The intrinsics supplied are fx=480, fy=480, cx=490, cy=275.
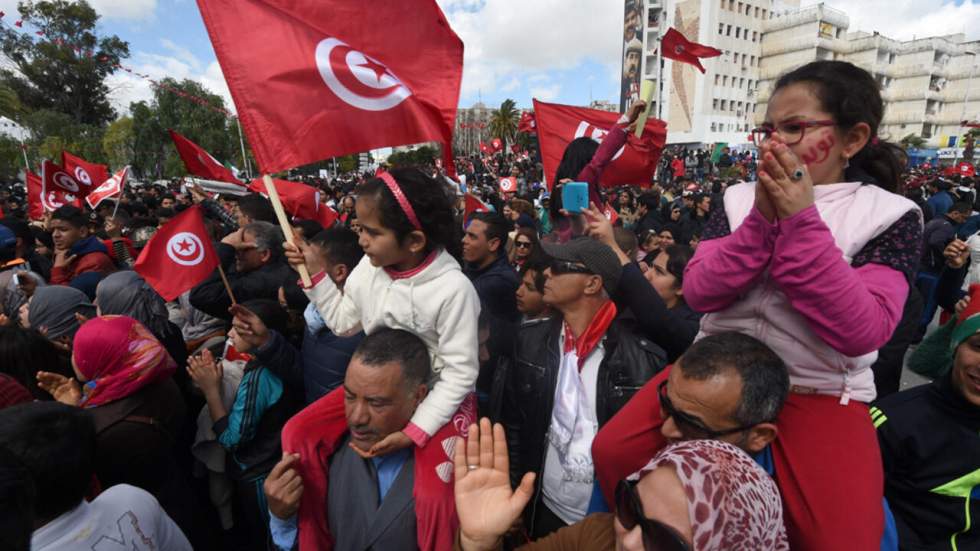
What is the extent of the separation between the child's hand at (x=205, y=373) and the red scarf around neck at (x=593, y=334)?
1928 mm

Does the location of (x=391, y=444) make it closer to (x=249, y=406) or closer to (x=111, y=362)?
(x=249, y=406)

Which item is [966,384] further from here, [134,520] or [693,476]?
[134,520]

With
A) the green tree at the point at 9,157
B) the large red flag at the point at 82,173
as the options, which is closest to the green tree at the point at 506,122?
the green tree at the point at 9,157

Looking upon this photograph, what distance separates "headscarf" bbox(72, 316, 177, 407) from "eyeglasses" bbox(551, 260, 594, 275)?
2.06 m

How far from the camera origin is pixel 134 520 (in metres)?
1.72

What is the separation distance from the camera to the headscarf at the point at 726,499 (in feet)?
3.42

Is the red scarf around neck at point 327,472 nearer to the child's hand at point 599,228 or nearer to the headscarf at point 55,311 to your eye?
the child's hand at point 599,228

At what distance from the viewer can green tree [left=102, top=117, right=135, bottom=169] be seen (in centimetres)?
3441

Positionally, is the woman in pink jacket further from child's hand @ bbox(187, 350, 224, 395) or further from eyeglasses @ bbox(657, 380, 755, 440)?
child's hand @ bbox(187, 350, 224, 395)

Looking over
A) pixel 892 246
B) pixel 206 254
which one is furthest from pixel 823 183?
pixel 206 254

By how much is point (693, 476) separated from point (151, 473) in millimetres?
2454

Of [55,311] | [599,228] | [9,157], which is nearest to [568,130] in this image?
[599,228]

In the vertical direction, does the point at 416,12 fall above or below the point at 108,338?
above

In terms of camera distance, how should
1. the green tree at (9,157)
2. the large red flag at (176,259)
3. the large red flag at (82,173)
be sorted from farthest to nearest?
the green tree at (9,157) < the large red flag at (82,173) < the large red flag at (176,259)
